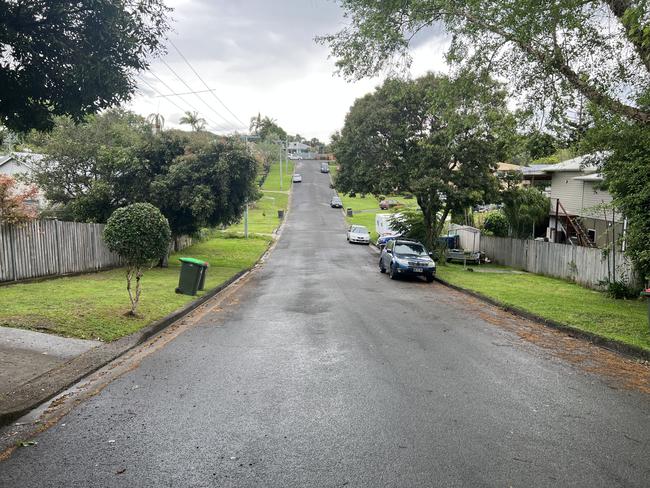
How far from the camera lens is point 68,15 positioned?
5.59 meters

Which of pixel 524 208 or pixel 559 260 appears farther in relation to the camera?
pixel 524 208

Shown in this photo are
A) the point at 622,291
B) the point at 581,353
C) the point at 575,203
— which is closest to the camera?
the point at 581,353

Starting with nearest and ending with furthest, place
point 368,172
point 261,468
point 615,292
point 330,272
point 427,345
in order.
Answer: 1. point 261,468
2. point 427,345
3. point 615,292
4. point 330,272
5. point 368,172

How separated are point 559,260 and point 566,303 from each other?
8106 millimetres

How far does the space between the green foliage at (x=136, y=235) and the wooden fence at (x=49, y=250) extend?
572cm

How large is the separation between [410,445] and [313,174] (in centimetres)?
9717

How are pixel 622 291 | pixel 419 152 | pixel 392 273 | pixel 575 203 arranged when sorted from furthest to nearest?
pixel 575 203 → pixel 419 152 → pixel 392 273 → pixel 622 291

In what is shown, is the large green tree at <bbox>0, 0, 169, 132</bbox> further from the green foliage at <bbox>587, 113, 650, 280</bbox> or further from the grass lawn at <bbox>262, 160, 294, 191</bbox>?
the grass lawn at <bbox>262, 160, 294, 191</bbox>

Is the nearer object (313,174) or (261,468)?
(261,468)

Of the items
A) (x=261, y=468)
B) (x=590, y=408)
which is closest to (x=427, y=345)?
(x=590, y=408)

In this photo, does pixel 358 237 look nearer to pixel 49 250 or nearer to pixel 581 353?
pixel 49 250

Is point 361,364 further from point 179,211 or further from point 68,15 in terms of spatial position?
point 179,211

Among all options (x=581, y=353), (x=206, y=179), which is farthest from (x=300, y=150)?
(x=581, y=353)

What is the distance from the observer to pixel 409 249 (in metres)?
20.9
